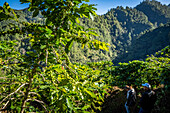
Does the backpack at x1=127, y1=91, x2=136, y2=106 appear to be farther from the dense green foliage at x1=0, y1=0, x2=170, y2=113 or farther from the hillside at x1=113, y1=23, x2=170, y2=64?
the hillside at x1=113, y1=23, x2=170, y2=64

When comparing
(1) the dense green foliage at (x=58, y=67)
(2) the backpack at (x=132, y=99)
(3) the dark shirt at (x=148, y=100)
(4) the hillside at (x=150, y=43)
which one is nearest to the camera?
(1) the dense green foliage at (x=58, y=67)

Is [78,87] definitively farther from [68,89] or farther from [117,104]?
[117,104]

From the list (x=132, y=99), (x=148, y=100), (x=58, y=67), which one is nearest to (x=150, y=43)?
(x=132, y=99)

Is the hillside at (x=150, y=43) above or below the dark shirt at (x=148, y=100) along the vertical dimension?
above

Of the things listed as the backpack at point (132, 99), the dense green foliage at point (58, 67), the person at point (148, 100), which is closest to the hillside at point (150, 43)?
the dense green foliage at point (58, 67)

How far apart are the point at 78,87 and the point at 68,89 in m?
0.12

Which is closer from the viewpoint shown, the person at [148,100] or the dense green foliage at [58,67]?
the dense green foliage at [58,67]

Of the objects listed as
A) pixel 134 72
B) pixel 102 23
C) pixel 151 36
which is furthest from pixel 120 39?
pixel 134 72

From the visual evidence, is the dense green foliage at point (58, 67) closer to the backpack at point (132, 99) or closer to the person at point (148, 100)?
the person at point (148, 100)

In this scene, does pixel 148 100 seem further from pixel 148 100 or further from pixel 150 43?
pixel 150 43

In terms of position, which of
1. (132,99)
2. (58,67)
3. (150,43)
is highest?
(150,43)

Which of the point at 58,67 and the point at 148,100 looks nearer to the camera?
the point at 58,67

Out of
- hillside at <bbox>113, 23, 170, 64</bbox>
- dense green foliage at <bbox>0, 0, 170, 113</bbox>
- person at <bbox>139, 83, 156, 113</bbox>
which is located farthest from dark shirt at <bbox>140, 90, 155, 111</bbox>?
hillside at <bbox>113, 23, 170, 64</bbox>

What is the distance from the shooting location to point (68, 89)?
1.19 metres
